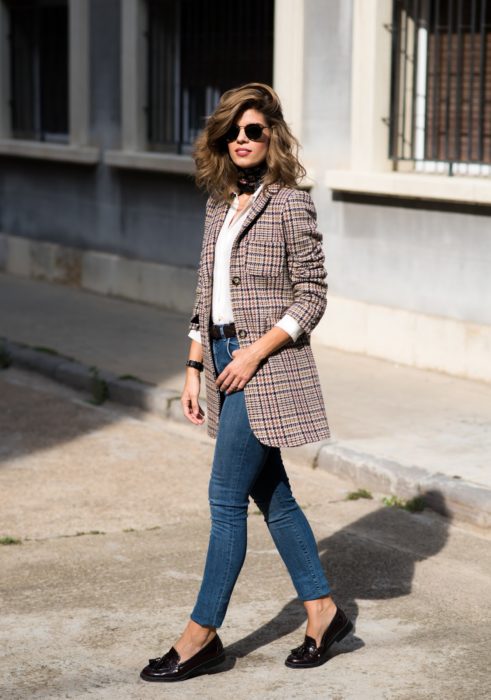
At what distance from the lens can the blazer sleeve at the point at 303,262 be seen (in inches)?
166

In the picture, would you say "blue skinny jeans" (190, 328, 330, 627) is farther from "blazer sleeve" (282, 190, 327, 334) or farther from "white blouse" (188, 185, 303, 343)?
"blazer sleeve" (282, 190, 327, 334)

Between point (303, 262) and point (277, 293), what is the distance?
0.43 feet

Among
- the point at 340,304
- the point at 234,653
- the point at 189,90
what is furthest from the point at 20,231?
the point at 234,653

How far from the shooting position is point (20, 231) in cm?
1473

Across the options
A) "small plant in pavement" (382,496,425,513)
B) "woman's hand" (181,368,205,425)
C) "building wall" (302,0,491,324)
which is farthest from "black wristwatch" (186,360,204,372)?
"building wall" (302,0,491,324)

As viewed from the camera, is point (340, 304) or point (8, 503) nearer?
point (8, 503)

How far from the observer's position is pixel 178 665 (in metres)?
4.30

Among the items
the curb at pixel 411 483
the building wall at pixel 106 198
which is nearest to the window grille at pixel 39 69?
the building wall at pixel 106 198

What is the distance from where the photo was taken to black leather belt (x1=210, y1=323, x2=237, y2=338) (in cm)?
429

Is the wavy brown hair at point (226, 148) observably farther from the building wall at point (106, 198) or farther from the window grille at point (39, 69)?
the window grille at point (39, 69)

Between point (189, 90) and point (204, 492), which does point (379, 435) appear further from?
point (189, 90)

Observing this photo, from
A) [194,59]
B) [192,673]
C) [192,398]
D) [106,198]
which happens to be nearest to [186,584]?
[192,673]

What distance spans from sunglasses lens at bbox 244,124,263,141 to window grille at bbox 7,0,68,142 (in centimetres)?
1046

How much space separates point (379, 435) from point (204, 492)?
1.22 meters
